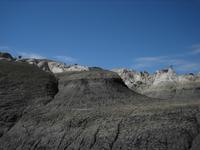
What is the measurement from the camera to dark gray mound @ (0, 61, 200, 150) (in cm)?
5275

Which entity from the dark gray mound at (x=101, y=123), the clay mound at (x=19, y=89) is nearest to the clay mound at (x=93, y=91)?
the dark gray mound at (x=101, y=123)

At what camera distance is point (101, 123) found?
60.6m

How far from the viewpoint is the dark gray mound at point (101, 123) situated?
52.8m

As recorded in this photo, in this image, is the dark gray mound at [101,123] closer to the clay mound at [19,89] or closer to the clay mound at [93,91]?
the clay mound at [93,91]

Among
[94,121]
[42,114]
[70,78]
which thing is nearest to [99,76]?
[70,78]

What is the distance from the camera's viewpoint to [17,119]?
7400cm

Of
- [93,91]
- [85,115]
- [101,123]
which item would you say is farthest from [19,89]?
[101,123]

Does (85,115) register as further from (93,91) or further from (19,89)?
(19,89)

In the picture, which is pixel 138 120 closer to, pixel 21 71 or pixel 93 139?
pixel 93 139

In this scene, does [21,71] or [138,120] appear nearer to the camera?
[138,120]

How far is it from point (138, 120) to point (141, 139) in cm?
451

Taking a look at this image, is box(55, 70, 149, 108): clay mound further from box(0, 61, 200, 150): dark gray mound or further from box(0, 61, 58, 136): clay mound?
box(0, 61, 58, 136): clay mound

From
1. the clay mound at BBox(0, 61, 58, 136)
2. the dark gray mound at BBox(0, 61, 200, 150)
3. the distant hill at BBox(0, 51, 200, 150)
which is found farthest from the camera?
the clay mound at BBox(0, 61, 58, 136)

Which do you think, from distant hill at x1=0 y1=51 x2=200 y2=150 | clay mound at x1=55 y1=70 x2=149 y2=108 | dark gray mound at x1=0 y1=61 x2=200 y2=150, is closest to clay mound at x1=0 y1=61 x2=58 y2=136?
distant hill at x1=0 y1=51 x2=200 y2=150
